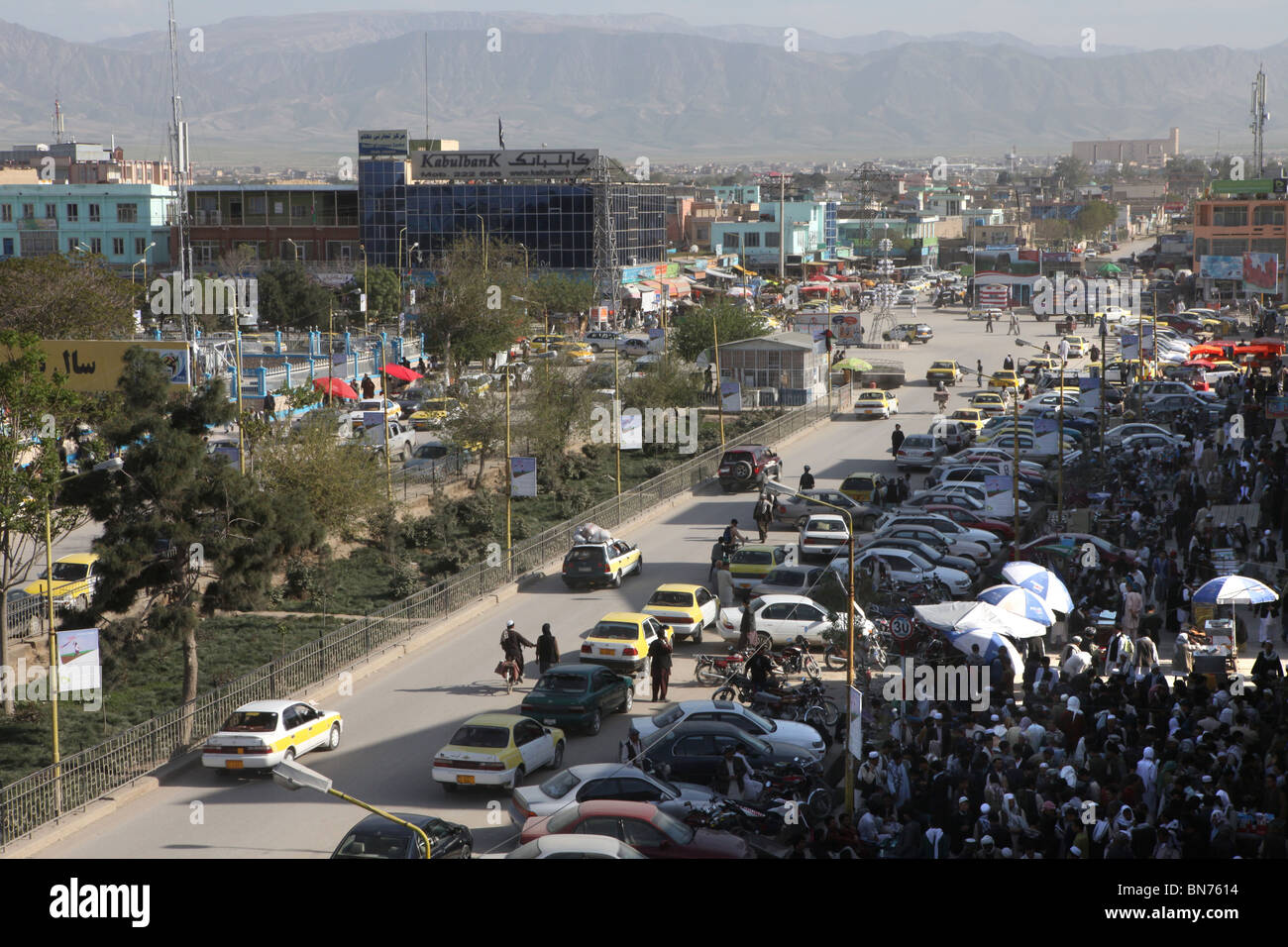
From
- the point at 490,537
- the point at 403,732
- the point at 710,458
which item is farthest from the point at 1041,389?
the point at 403,732

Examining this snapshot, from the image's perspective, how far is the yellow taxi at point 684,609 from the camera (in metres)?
24.5

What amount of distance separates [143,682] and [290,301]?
2161 inches

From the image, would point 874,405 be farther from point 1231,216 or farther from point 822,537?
point 1231,216

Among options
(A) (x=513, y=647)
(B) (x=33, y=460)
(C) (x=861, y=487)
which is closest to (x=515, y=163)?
(C) (x=861, y=487)

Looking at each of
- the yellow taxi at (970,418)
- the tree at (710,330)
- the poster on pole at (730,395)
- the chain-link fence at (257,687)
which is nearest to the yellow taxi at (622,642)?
the chain-link fence at (257,687)

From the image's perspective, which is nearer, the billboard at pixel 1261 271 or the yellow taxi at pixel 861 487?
Result: the yellow taxi at pixel 861 487

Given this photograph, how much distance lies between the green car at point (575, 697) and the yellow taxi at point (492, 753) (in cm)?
119

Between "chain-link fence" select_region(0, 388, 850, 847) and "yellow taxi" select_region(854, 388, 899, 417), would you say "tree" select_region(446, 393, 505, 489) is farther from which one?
"yellow taxi" select_region(854, 388, 899, 417)

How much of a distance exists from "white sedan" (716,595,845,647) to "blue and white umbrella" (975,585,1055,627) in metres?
2.89

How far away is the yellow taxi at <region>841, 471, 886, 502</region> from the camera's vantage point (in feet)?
114

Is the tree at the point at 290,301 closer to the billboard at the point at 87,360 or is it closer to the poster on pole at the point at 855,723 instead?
the billboard at the point at 87,360

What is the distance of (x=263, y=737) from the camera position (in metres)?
18.3

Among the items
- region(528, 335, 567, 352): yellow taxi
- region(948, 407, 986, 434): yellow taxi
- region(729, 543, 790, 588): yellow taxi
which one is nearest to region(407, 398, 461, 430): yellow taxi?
region(528, 335, 567, 352): yellow taxi
